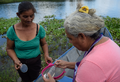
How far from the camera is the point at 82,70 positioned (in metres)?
0.87

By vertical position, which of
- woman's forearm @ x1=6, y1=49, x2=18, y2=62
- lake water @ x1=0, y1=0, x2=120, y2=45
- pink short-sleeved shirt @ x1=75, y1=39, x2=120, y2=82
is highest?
pink short-sleeved shirt @ x1=75, y1=39, x2=120, y2=82

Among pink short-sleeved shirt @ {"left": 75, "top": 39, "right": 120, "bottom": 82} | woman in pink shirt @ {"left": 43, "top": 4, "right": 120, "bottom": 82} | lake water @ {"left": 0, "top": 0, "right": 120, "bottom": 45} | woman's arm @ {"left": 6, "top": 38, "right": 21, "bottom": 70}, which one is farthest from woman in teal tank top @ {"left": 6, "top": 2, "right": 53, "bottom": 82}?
lake water @ {"left": 0, "top": 0, "right": 120, "bottom": 45}

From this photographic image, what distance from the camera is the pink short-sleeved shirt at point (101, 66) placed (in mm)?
828

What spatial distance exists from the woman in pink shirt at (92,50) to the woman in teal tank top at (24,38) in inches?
36.6

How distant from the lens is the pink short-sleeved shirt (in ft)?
2.72

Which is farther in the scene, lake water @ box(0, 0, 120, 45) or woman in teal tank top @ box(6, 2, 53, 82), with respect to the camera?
lake water @ box(0, 0, 120, 45)

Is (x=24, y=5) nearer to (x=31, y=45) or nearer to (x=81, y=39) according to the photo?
(x=31, y=45)

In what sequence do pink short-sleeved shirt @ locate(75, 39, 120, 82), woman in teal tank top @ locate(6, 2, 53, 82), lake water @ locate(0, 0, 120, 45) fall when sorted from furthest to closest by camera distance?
lake water @ locate(0, 0, 120, 45) → woman in teal tank top @ locate(6, 2, 53, 82) → pink short-sleeved shirt @ locate(75, 39, 120, 82)

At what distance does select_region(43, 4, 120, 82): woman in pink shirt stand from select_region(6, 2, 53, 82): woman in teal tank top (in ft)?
3.05

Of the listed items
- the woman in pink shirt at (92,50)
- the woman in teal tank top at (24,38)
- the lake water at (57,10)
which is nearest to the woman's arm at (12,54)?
the woman in teal tank top at (24,38)

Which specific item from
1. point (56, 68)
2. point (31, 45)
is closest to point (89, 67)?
point (56, 68)

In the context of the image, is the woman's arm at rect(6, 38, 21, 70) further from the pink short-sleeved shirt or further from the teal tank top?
the pink short-sleeved shirt

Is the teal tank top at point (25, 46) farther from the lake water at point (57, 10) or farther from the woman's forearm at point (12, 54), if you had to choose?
the lake water at point (57, 10)

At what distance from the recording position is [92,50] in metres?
0.95
